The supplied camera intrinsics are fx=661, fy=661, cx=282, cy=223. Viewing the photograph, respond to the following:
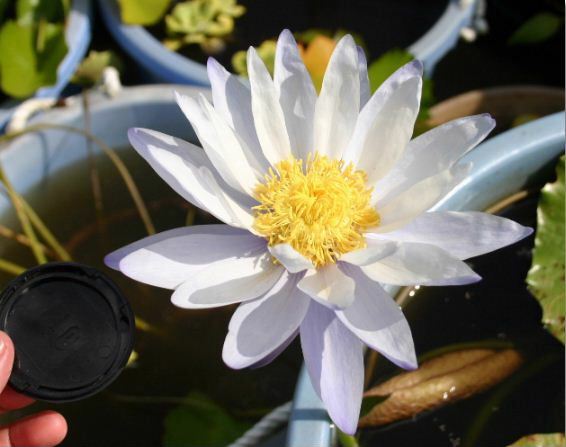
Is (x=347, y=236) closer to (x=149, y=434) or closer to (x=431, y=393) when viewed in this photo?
(x=431, y=393)

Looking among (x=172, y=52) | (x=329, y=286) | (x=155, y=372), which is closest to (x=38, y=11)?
(x=172, y=52)

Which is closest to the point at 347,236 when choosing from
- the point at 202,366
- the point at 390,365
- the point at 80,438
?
the point at 390,365

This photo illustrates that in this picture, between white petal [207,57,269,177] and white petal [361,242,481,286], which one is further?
white petal [207,57,269,177]

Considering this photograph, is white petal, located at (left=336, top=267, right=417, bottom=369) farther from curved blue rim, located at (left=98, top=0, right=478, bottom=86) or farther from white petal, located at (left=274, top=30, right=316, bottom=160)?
curved blue rim, located at (left=98, top=0, right=478, bottom=86)

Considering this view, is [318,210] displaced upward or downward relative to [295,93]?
downward

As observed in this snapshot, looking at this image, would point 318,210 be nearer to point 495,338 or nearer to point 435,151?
point 435,151

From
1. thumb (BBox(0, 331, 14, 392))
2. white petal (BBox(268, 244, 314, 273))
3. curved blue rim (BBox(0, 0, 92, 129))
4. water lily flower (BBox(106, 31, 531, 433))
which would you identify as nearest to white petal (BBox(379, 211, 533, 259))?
water lily flower (BBox(106, 31, 531, 433))
